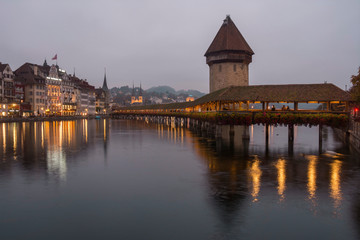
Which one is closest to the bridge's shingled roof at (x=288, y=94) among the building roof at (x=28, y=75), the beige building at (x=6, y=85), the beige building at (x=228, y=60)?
the beige building at (x=228, y=60)

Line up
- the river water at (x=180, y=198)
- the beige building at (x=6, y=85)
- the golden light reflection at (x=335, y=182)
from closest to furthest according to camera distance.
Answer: the river water at (x=180, y=198)
the golden light reflection at (x=335, y=182)
the beige building at (x=6, y=85)

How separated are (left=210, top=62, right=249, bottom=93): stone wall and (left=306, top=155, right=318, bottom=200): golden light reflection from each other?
Answer: 153 ft

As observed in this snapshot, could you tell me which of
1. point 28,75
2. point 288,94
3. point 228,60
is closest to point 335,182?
point 288,94

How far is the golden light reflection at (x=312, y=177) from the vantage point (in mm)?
15873

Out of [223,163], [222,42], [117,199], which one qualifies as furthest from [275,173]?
[222,42]

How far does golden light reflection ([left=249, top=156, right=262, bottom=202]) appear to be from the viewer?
624 inches

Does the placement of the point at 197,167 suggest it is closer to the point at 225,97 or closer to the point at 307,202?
the point at 307,202

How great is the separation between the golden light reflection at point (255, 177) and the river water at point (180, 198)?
51mm

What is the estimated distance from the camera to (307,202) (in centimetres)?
1445

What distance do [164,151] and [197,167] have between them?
10.2 m

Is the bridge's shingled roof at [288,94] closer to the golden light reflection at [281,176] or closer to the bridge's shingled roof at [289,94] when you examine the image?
the bridge's shingled roof at [289,94]

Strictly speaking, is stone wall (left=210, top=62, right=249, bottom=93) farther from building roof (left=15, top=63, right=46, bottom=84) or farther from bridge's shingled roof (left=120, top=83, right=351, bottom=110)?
building roof (left=15, top=63, right=46, bottom=84)

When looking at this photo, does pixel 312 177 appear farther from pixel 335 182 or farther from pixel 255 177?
pixel 255 177

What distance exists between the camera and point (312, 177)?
64.7ft
